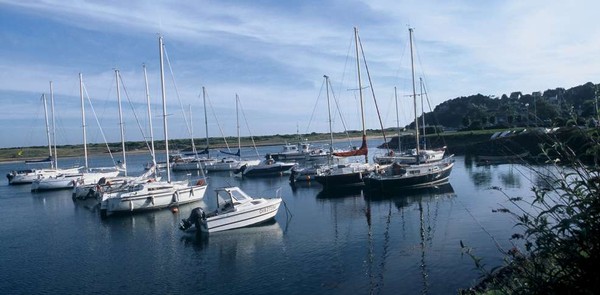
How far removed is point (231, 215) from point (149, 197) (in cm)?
1312

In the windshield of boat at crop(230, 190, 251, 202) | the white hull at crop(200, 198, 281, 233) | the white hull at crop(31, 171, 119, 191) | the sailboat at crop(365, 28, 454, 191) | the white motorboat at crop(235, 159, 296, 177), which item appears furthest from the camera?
the white motorboat at crop(235, 159, 296, 177)

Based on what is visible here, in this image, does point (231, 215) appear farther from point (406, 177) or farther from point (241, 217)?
point (406, 177)

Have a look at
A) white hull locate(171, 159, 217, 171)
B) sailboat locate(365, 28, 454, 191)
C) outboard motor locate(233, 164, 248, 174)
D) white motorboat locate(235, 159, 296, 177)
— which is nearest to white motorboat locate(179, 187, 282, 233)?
sailboat locate(365, 28, 454, 191)

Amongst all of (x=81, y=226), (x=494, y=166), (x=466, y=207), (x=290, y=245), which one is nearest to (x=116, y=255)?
(x=290, y=245)

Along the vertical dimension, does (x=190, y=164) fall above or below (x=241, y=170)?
above

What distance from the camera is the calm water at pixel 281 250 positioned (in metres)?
19.1

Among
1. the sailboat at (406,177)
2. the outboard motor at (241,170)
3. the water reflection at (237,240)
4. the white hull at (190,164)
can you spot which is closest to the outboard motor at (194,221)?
the water reflection at (237,240)

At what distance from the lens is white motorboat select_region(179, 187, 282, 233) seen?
91.6 feet

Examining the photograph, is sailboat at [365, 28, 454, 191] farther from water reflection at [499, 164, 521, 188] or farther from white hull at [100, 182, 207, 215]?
white hull at [100, 182, 207, 215]

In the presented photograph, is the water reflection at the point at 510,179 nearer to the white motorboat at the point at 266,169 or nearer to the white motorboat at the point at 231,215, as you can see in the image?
the white motorboat at the point at 231,215

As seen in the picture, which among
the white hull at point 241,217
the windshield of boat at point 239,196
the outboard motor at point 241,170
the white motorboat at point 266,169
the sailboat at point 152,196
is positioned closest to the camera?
the white hull at point 241,217

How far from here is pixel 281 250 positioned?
78.8 feet

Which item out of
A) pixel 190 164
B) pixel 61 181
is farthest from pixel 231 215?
pixel 190 164

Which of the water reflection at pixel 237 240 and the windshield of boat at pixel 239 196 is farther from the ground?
the windshield of boat at pixel 239 196
